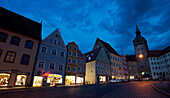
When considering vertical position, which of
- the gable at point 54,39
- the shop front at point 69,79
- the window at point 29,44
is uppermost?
the gable at point 54,39

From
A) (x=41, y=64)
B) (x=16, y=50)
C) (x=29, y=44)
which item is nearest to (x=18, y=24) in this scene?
(x=29, y=44)

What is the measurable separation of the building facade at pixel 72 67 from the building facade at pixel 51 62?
1.73m

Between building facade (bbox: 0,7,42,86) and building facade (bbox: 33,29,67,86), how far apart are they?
164cm

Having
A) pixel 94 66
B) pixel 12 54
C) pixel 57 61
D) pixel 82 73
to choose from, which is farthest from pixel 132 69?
pixel 12 54

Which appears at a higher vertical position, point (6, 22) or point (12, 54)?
point (6, 22)

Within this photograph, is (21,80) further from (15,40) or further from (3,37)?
(3,37)

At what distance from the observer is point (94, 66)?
3916 centimetres

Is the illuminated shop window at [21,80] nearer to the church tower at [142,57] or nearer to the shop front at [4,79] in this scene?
the shop front at [4,79]

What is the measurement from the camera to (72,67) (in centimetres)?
3130

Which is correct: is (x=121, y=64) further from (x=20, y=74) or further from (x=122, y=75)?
(x=20, y=74)

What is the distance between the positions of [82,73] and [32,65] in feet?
55.3

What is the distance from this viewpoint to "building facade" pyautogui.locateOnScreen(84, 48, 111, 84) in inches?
1502

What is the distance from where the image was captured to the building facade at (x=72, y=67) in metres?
A: 29.8

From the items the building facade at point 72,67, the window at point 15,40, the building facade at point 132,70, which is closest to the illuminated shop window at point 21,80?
the window at point 15,40
